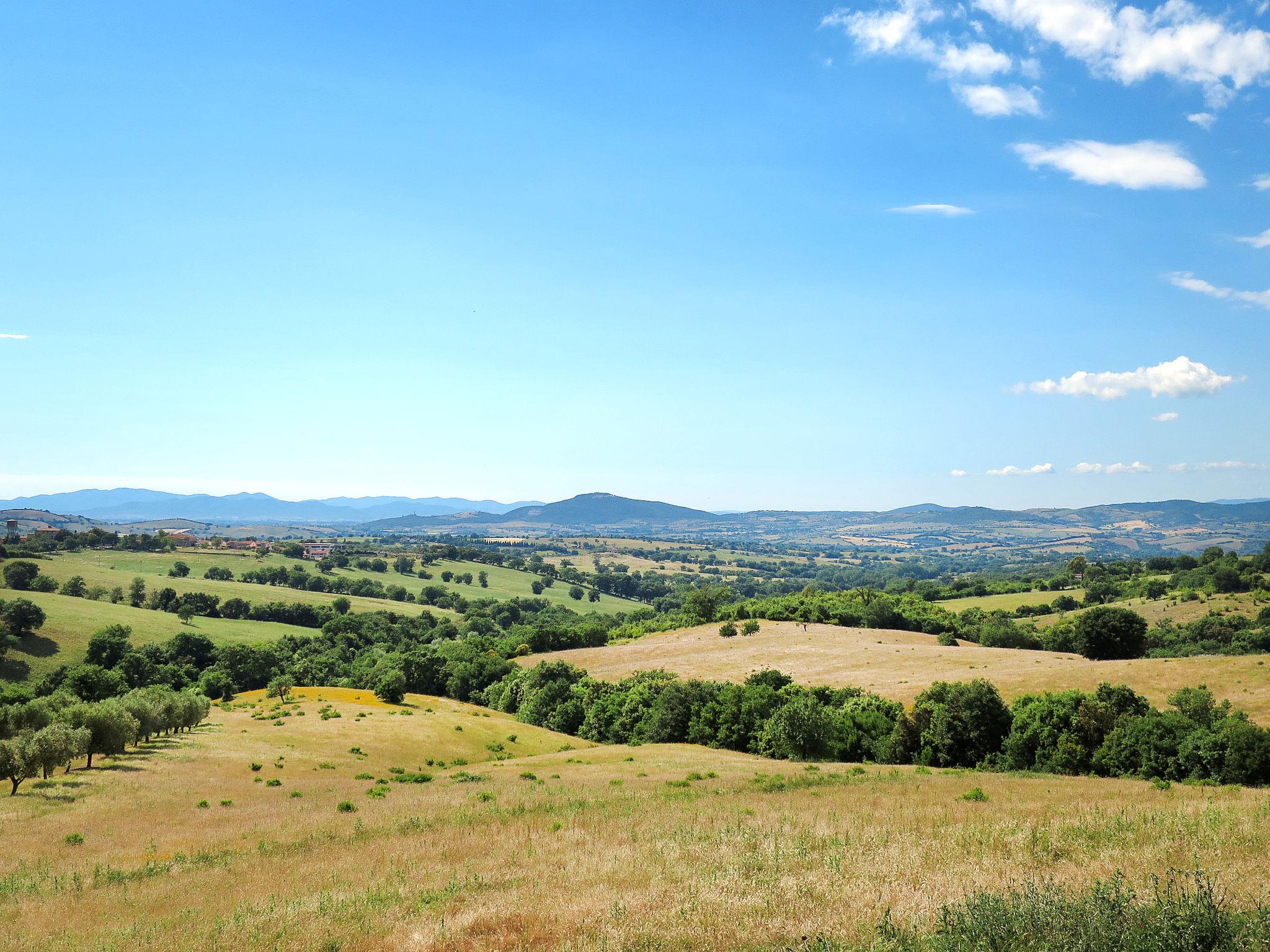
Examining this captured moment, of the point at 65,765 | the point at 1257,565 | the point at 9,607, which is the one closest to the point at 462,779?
the point at 65,765

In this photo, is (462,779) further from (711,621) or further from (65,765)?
(711,621)

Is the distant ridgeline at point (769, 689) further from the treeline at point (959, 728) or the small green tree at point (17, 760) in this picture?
the small green tree at point (17, 760)

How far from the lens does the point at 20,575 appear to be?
138625 millimetres

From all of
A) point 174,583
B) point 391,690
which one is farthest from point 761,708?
point 174,583

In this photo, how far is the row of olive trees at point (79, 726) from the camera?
36188mm

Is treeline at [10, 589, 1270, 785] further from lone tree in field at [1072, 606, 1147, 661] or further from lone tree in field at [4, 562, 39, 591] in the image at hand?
lone tree in field at [4, 562, 39, 591]

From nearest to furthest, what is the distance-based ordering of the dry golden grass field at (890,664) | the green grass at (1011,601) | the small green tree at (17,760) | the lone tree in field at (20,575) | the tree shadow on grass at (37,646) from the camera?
the small green tree at (17,760) < the dry golden grass field at (890,664) < the tree shadow on grass at (37,646) < the lone tree in field at (20,575) < the green grass at (1011,601)

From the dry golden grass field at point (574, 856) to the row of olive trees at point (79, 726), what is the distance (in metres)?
2.10

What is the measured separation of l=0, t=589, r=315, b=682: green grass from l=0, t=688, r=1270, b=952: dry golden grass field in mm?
84363

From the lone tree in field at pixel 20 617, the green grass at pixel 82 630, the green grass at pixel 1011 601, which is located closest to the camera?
the green grass at pixel 82 630

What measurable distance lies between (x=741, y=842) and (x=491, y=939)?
815 centimetres

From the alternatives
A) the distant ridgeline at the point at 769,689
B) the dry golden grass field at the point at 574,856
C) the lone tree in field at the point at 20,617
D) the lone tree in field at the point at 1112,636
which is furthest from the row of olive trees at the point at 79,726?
the lone tree in field at the point at 1112,636

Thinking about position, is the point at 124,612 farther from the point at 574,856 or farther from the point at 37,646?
the point at 574,856

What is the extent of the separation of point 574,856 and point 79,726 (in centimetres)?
4388
